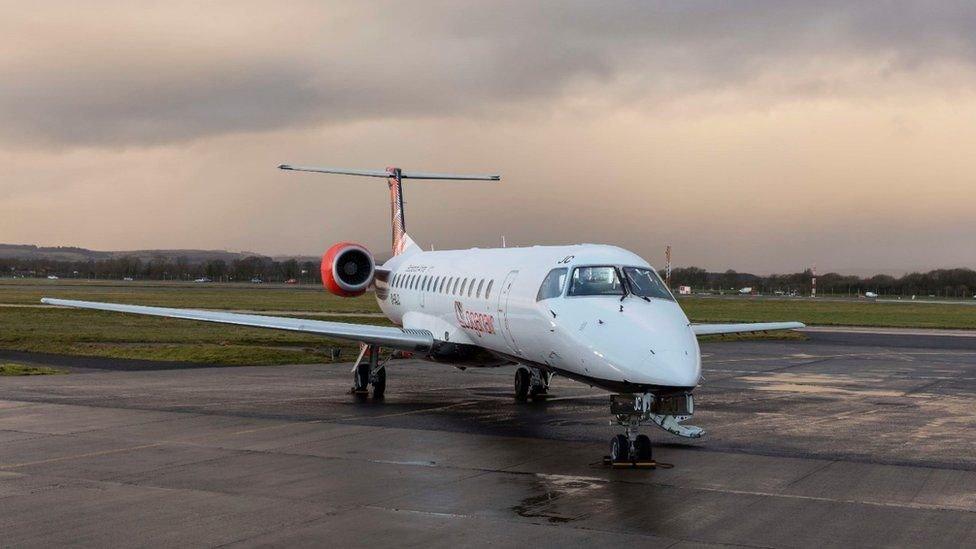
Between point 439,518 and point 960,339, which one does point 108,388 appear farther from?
point 960,339

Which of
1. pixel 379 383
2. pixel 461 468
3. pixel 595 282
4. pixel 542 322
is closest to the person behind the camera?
pixel 461 468

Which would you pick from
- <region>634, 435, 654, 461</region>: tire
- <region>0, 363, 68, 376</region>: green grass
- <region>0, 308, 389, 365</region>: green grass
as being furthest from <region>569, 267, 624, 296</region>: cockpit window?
<region>0, 363, 68, 376</region>: green grass

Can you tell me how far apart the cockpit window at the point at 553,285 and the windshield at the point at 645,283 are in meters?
1.10

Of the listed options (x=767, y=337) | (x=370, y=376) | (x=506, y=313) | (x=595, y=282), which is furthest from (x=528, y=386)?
(x=767, y=337)

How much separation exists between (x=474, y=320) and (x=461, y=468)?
22.6 feet

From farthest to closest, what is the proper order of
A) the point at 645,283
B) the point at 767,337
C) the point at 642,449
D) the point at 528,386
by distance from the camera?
1. the point at 767,337
2. the point at 528,386
3. the point at 645,283
4. the point at 642,449

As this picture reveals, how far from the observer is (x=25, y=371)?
27.5m

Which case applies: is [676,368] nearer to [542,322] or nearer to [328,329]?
[542,322]

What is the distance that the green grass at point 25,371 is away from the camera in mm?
27000

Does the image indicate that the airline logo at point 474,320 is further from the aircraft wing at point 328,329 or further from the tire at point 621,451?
the tire at point 621,451

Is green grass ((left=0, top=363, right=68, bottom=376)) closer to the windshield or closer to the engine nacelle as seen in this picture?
the engine nacelle

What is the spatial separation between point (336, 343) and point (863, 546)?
32575mm

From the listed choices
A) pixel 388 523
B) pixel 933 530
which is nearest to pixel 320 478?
pixel 388 523

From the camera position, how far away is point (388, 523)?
10.6 meters
